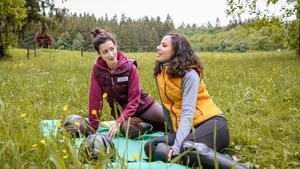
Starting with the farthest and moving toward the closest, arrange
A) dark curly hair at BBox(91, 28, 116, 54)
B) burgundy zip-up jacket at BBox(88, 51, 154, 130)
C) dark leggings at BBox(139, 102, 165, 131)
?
dark leggings at BBox(139, 102, 165, 131) < burgundy zip-up jacket at BBox(88, 51, 154, 130) < dark curly hair at BBox(91, 28, 116, 54)

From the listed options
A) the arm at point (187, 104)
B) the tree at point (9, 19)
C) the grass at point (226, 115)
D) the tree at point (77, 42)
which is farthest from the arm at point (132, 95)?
the tree at point (77, 42)

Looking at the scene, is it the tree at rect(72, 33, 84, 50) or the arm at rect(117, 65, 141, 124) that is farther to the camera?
the tree at rect(72, 33, 84, 50)

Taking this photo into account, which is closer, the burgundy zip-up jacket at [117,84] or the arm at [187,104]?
the arm at [187,104]

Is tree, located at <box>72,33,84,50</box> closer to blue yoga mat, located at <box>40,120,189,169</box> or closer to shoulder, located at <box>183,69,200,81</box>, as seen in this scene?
blue yoga mat, located at <box>40,120,189,169</box>

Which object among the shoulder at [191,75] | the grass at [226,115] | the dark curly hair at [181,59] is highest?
the dark curly hair at [181,59]

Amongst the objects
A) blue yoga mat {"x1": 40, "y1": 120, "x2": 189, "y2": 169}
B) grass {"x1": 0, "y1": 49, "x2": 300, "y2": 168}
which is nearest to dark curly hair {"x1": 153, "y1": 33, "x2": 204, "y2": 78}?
blue yoga mat {"x1": 40, "y1": 120, "x2": 189, "y2": 169}

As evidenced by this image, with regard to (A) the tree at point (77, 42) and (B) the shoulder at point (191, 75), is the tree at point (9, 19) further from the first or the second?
(A) the tree at point (77, 42)

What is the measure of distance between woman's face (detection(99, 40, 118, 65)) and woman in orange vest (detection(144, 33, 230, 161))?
85 centimetres

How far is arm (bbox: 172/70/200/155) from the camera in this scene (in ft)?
17.6

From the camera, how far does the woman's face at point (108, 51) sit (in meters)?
6.62

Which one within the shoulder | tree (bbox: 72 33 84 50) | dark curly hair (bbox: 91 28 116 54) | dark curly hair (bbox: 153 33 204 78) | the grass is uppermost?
dark curly hair (bbox: 91 28 116 54)

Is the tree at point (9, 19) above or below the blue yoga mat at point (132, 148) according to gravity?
above

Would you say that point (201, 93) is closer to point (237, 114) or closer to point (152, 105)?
point (152, 105)

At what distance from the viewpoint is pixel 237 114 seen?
8.18m
